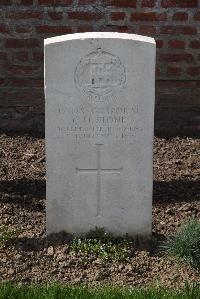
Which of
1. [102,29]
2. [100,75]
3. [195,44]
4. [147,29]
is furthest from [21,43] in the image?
[100,75]

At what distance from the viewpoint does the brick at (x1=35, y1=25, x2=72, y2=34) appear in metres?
6.16

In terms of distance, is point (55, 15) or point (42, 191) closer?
point (42, 191)

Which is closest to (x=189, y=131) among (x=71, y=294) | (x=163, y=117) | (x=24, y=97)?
(x=163, y=117)

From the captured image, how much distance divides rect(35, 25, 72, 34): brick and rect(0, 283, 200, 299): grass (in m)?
2.80

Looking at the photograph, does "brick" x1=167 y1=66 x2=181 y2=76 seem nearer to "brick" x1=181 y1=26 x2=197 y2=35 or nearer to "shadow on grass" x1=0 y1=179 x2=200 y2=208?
"brick" x1=181 y1=26 x2=197 y2=35

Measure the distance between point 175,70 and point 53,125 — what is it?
2.27m

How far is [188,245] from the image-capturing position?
4.26 meters

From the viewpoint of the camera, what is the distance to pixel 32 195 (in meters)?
5.19

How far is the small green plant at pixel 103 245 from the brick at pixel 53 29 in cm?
226

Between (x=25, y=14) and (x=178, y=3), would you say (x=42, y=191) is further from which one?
(x=178, y=3)

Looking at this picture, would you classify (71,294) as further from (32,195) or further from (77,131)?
(32,195)

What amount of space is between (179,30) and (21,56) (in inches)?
54.3

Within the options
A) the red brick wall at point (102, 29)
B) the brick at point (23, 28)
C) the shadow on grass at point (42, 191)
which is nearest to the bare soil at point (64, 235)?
the shadow on grass at point (42, 191)

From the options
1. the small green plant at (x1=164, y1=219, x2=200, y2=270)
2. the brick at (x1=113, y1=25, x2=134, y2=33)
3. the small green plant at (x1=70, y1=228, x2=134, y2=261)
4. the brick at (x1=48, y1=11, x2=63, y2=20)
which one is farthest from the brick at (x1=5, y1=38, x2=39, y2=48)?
the small green plant at (x1=164, y1=219, x2=200, y2=270)
